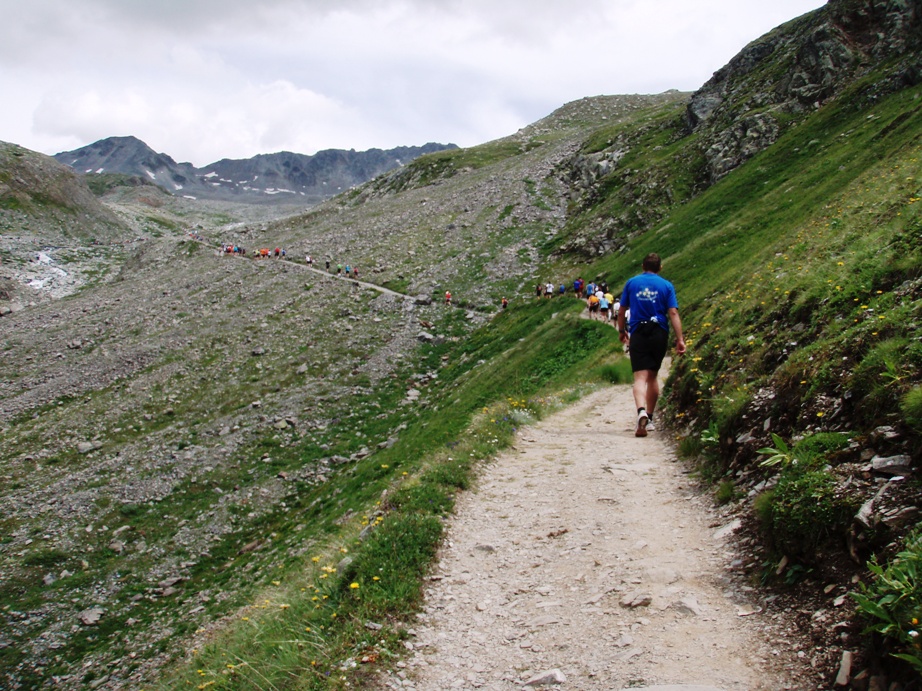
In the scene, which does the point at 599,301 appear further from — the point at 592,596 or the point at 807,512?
the point at 807,512

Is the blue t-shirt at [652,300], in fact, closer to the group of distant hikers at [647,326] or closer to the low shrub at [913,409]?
the group of distant hikers at [647,326]

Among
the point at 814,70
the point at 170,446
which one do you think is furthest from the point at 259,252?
the point at 814,70

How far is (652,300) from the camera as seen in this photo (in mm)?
12859

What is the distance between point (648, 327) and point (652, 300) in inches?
24.9

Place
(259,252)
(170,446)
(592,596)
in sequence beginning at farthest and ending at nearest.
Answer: (259,252) → (170,446) → (592,596)

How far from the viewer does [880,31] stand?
50.5 metres

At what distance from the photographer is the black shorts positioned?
508 inches

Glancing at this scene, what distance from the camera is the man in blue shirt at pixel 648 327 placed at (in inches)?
506

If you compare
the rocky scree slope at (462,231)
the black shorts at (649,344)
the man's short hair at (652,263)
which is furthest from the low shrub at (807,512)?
the rocky scree slope at (462,231)

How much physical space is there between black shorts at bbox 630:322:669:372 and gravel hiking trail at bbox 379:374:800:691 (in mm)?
2720

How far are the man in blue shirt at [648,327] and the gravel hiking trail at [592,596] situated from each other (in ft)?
8.28

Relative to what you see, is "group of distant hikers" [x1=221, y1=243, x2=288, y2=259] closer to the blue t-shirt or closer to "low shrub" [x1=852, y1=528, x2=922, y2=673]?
the blue t-shirt

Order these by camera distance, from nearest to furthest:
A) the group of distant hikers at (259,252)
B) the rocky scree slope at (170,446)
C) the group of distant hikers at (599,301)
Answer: the rocky scree slope at (170,446) < the group of distant hikers at (599,301) < the group of distant hikers at (259,252)

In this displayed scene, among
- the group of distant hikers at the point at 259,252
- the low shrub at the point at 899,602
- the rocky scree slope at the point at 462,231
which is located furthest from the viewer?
the group of distant hikers at the point at 259,252
